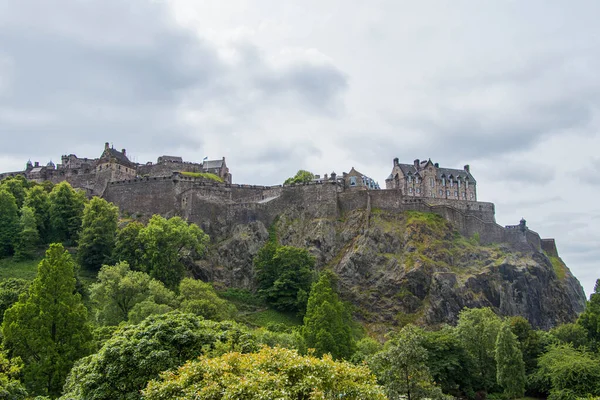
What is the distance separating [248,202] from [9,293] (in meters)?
39.7

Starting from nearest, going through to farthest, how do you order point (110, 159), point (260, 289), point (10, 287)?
point (10, 287), point (260, 289), point (110, 159)

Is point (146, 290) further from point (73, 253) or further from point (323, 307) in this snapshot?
point (73, 253)

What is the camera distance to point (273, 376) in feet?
72.1

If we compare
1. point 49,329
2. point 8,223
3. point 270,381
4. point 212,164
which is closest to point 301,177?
point 212,164

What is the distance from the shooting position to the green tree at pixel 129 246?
217ft

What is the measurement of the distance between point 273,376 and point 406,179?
82858 millimetres

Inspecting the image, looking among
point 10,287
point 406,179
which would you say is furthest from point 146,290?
point 406,179

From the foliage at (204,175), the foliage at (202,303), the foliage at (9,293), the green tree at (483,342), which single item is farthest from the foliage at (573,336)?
the foliage at (9,293)

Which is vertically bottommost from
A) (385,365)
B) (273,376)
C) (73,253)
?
(385,365)

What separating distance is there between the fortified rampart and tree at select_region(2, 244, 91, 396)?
3981 cm

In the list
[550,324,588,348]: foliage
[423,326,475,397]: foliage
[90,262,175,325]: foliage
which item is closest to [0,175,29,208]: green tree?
[90,262,175,325]: foliage

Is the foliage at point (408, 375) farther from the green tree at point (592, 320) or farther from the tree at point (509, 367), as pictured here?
the green tree at point (592, 320)

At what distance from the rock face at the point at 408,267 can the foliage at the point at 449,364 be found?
17.2m

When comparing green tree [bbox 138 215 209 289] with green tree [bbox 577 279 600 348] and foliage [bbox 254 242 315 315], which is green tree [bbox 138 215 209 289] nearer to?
foliage [bbox 254 242 315 315]
